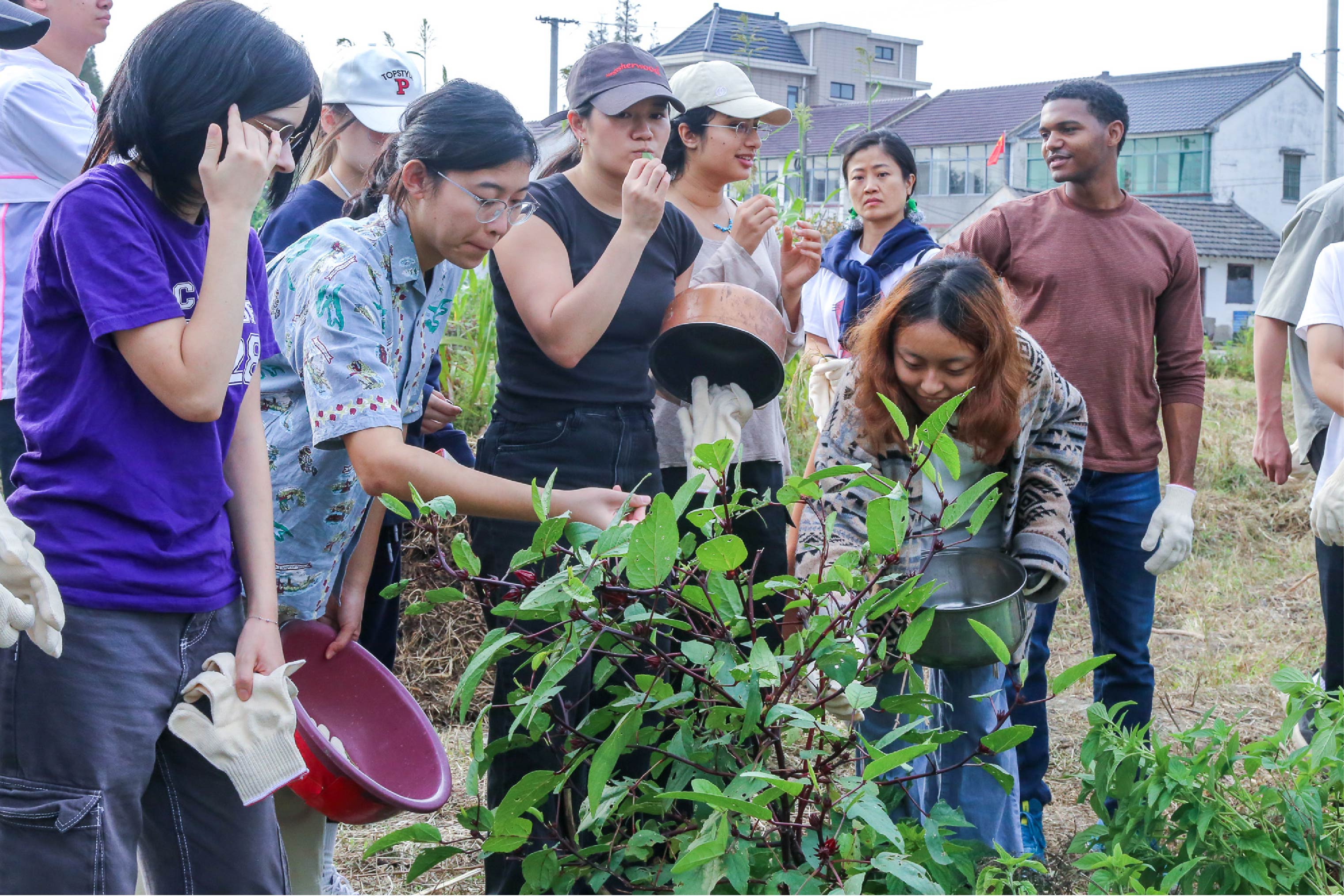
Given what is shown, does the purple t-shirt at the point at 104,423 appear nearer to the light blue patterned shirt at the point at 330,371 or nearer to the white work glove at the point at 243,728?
the white work glove at the point at 243,728

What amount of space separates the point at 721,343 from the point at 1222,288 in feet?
101

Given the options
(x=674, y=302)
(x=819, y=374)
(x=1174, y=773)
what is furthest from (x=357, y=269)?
(x=819, y=374)

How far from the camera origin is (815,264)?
2918 mm

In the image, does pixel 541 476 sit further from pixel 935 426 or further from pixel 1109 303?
pixel 1109 303

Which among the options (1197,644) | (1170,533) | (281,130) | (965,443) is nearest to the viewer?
(281,130)

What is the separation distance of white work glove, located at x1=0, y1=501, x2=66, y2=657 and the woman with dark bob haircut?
0.40 feet

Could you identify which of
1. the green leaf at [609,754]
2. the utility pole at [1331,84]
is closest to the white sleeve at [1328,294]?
the green leaf at [609,754]

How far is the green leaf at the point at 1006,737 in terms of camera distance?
50.3 inches

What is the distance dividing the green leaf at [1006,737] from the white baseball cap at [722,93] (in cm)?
209

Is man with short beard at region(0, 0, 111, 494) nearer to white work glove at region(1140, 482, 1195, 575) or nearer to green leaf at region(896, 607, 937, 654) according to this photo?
green leaf at region(896, 607, 937, 654)

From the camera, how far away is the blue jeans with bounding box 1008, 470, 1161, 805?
9.51 ft

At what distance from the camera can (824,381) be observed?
11.1 feet

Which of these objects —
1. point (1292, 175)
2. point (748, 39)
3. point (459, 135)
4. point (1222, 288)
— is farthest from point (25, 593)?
point (1292, 175)

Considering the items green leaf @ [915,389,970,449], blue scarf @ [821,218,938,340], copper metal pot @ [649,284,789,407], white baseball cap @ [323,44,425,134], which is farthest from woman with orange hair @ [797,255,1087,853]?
white baseball cap @ [323,44,425,134]
